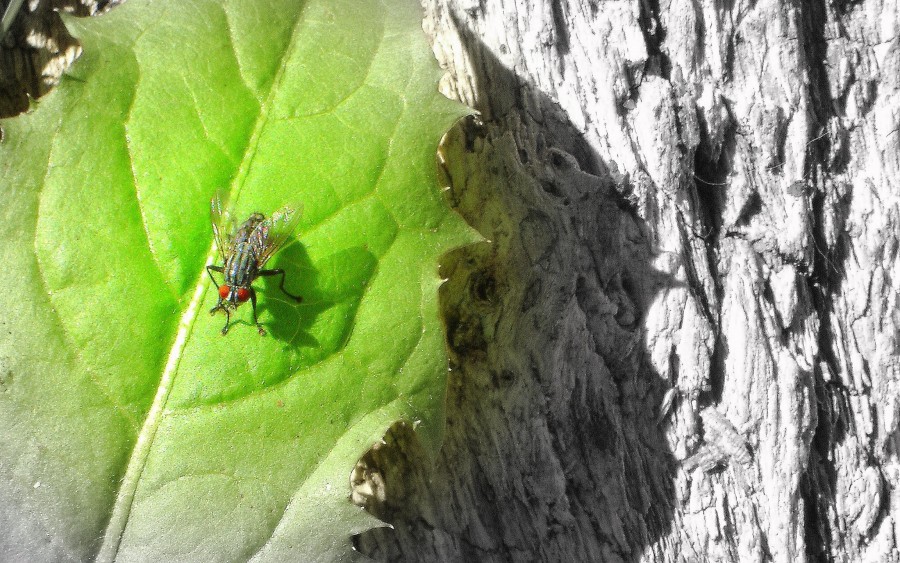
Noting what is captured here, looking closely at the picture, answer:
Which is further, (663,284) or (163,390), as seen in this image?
(663,284)

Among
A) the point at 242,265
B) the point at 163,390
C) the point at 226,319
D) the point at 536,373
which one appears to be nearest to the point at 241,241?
the point at 242,265

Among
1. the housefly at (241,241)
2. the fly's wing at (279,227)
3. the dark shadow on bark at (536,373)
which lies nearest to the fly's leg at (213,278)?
the housefly at (241,241)

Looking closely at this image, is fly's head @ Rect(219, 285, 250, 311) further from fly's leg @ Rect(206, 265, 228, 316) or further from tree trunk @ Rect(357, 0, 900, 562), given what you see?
tree trunk @ Rect(357, 0, 900, 562)

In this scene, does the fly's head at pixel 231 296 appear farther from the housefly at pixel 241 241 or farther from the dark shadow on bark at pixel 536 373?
the dark shadow on bark at pixel 536 373

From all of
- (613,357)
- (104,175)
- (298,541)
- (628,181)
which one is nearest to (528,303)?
(613,357)

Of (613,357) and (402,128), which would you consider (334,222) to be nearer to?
(402,128)

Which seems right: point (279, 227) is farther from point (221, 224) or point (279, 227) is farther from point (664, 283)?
point (664, 283)

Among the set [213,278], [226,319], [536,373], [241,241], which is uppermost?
[241,241]
